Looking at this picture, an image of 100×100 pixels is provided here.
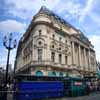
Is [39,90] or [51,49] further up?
[51,49]

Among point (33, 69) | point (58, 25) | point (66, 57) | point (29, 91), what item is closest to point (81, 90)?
point (29, 91)

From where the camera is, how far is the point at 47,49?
28438 mm

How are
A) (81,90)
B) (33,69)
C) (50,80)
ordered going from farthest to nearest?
(33,69) → (81,90) → (50,80)

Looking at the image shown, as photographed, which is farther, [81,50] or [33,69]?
[81,50]

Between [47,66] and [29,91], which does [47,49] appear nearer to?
[47,66]

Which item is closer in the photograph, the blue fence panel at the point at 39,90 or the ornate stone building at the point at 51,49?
the blue fence panel at the point at 39,90

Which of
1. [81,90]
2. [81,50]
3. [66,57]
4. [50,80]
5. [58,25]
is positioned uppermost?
[58,25]

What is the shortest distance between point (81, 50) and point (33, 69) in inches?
759

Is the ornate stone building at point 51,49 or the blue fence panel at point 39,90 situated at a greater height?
the ornate stone building at point 51,49

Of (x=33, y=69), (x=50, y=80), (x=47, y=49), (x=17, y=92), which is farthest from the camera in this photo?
(x=47, y=49)

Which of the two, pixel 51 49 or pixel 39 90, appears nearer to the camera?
pixel 39 90

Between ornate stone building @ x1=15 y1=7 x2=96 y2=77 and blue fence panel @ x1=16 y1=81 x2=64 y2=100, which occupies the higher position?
ornate stone building @ x1=15 y1=7 x2=96 y2=77

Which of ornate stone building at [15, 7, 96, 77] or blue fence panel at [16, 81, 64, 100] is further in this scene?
ornate stone building at [15, 7, 96, 77]

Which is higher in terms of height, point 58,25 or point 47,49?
point 58,25
